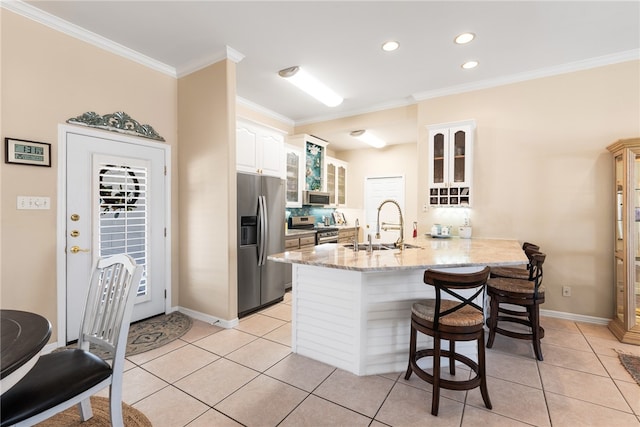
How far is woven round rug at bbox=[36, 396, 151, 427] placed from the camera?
1.71 metres

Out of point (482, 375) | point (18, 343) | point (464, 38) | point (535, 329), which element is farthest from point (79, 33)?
point (535, 329)

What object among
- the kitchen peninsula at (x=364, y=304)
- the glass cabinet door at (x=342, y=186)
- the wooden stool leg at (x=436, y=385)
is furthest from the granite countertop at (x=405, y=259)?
the glass cabinet door at (x=342, y=186)

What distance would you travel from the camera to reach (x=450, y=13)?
8.19 feet

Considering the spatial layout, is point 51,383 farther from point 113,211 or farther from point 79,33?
point 79,33

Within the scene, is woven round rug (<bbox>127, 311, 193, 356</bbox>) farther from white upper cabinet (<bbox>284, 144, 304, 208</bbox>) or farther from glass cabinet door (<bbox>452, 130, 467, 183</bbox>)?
glass cabinet door (<bbox>452, 130, 467, 183</bbox>)

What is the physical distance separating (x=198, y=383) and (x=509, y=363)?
8.22 ft

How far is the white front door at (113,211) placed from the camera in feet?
8.95

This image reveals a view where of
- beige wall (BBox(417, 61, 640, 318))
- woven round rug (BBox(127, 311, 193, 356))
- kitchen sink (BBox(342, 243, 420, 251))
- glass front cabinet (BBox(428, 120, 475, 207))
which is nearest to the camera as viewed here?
woven round rug (BBox(127, 311, 193, 356))

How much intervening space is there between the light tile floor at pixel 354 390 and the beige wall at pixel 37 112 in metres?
1.12

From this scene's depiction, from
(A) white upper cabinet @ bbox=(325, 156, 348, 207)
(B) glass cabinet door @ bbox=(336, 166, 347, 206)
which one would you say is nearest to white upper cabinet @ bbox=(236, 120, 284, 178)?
(A) white upper cabinet @ bbox=(325, 156, 348, 207)

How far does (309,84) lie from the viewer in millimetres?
3729

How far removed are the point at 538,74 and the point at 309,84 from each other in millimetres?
2802

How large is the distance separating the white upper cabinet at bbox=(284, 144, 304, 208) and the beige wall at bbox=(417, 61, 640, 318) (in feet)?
8.85

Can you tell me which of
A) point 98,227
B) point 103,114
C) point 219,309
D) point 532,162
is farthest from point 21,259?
point 532,162
